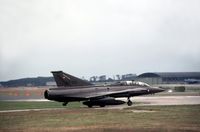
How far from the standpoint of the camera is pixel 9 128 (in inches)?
814

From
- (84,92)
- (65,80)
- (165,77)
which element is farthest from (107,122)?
(165,77)

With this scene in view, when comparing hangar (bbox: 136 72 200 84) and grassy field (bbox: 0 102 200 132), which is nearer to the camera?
grassy field (bbox: 0 102 200 132)

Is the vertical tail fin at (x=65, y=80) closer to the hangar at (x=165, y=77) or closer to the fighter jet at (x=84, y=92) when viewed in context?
the fighter jet at (x=84, y=92)

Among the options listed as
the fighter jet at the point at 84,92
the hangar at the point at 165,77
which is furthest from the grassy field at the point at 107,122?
the hangar at the point at 165,77

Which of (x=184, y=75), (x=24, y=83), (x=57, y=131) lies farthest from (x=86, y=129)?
(x=24, y=83)

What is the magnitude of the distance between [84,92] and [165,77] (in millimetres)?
114338

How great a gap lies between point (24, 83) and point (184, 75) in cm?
7203

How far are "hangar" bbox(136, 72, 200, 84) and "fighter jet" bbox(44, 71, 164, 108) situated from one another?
4033 inches

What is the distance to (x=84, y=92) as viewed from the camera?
34.6m

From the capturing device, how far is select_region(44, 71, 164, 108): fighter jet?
33719mm

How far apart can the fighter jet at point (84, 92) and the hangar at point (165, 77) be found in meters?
102

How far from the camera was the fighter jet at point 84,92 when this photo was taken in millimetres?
33719

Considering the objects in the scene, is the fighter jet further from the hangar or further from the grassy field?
the hangar

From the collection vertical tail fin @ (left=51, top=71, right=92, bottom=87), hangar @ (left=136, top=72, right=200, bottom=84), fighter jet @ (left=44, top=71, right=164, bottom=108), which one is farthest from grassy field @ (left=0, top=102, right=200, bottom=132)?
hangar @ (left=136, top=72, right=200, bottom=84)
